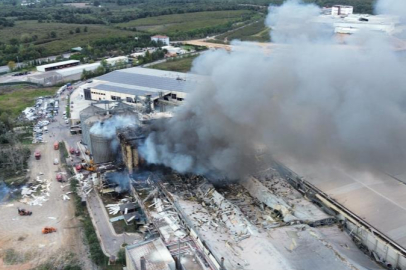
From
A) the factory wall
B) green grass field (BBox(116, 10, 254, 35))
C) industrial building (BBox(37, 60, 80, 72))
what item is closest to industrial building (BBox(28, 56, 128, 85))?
industrial building (BBox(37, 60, 80, 72))

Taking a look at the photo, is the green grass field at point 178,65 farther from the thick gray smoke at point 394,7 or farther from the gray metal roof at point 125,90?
the thick gray smoke at point 394,7

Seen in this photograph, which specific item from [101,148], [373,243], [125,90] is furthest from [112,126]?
[373,243]

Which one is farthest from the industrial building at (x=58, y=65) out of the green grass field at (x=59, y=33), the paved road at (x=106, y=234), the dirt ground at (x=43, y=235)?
the paved road at (x=106, y=234)

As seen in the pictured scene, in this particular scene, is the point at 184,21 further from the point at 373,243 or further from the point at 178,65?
the point at 373,243

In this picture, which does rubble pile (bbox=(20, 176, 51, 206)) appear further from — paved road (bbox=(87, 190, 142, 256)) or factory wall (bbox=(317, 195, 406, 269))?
factory wall (bbox=(317, 195, 406, 269))

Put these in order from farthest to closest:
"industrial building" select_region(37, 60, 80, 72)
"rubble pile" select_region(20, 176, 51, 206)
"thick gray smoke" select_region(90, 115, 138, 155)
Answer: "industrial building" select_region(37, 60, 80, 72) < "thick gray smoke" select_region(90, 115, 138, 155) < "rubble pile" select_region(20, 176, 51, 206)
